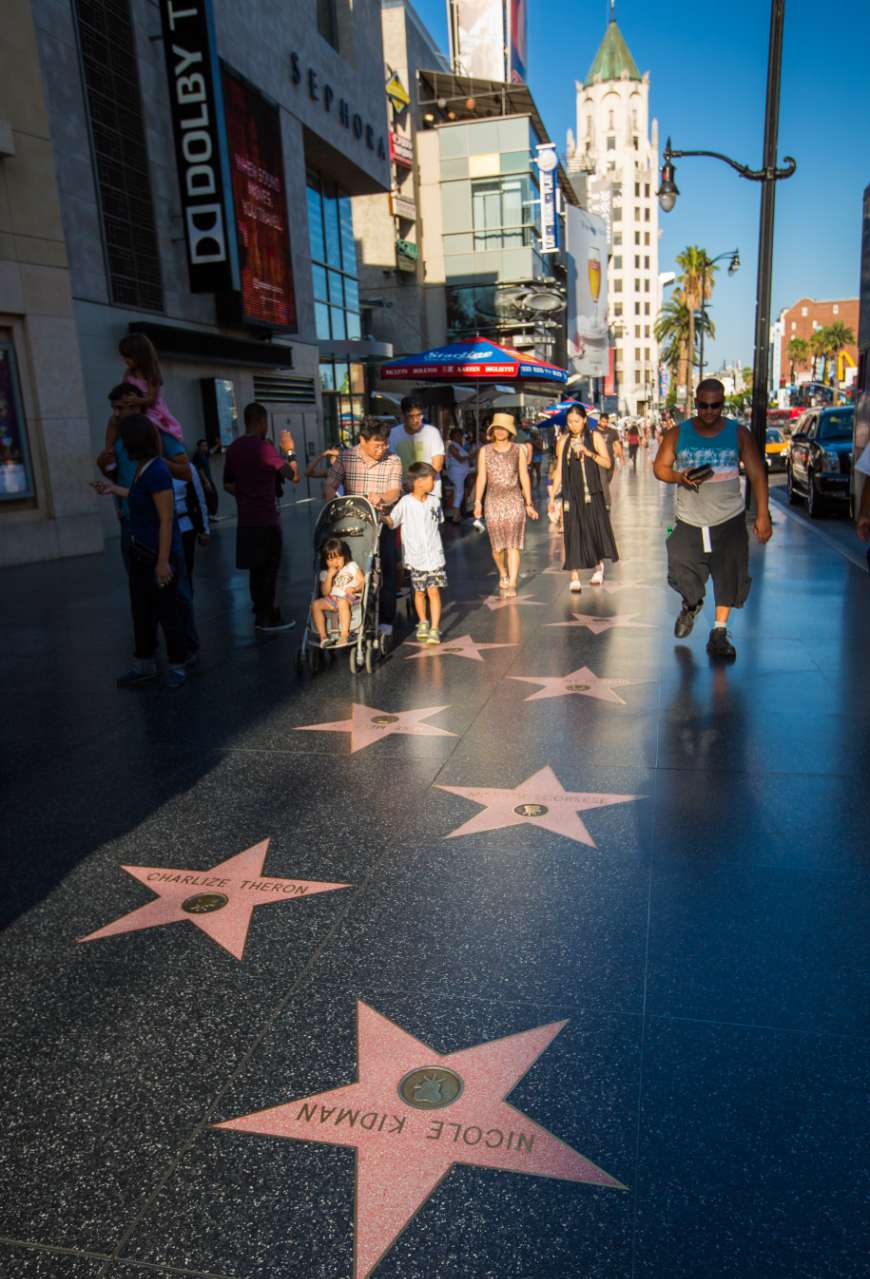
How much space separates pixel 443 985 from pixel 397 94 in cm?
4498

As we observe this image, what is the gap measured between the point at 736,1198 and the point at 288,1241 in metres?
1.03

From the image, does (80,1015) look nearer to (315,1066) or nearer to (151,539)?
(315,1066)

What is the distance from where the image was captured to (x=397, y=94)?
39.8 m

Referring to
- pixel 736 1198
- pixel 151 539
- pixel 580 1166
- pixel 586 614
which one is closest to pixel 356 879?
pixel 580 1166

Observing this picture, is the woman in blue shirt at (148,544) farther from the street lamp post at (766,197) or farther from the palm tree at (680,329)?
the palm tree at (680,329)

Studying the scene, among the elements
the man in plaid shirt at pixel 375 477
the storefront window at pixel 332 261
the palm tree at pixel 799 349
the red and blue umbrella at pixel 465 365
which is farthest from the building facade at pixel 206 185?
the palm tree at pixel 799 349

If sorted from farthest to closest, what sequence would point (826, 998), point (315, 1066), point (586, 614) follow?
point (586, 614), point (826, 998), point (315, 1066)

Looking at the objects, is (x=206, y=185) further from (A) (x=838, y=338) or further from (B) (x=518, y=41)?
(A) (x=838, y=338)

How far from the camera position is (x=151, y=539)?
6.38 metres

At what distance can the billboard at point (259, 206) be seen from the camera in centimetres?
2003

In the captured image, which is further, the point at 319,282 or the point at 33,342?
the point at 319,282

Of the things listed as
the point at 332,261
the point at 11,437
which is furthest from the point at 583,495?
the point at 332,261

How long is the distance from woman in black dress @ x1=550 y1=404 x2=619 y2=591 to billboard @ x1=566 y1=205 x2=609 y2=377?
54.1m

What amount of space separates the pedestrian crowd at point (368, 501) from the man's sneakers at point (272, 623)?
0.01m
